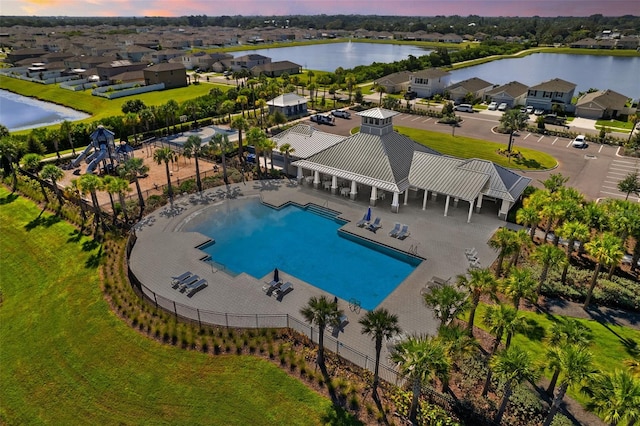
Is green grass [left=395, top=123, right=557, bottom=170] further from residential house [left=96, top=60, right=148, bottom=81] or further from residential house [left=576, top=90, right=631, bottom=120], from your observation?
residential house [left=96, top=60, right=148, bottom=81]

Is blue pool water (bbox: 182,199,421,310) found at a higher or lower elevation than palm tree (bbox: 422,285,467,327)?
lower

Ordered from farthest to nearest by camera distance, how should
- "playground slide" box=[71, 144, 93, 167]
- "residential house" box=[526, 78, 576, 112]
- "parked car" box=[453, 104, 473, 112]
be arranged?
1. "parked car" box=[453, 104, 473, 112]
2. "residential house" box=[526, 78, 576, 112]
3. "playground slide" box=[71, 144, 93, 167]

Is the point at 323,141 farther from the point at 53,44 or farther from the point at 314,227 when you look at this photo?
the point at 53,44

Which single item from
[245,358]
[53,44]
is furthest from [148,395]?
[53,44]

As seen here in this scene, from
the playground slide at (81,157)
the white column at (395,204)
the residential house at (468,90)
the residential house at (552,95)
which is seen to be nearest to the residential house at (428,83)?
the residential house at (468,90)

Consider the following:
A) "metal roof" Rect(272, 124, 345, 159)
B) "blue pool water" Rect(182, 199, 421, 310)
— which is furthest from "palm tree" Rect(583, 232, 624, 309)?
"metal roof" Rect(272, 124, 345, 159)

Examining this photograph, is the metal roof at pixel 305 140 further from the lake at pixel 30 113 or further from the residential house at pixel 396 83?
the residential house at pixel 396 83
